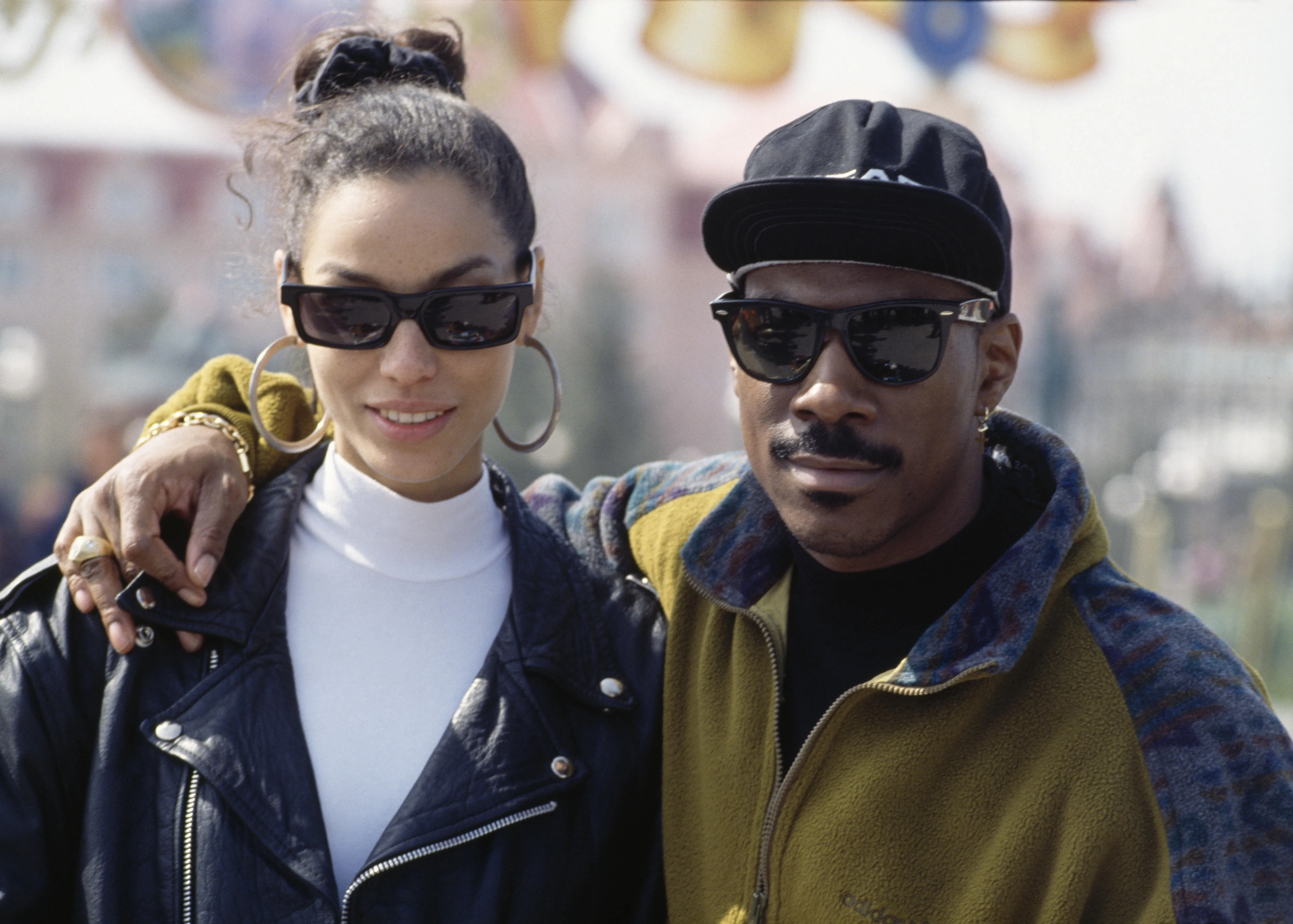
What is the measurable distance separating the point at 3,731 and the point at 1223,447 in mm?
23836

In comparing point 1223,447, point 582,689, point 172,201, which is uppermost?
point 172,201

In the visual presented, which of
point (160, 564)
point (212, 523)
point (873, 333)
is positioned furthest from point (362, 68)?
point (873, 333)

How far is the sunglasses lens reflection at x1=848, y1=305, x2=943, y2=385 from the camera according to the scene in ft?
6.68

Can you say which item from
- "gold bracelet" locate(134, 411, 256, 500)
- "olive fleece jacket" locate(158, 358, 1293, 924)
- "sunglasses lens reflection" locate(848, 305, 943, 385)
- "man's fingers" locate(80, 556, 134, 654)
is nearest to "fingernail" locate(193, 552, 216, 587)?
"man's fingers" locate(80, 556, 134, 654)

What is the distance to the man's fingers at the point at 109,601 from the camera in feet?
6.41

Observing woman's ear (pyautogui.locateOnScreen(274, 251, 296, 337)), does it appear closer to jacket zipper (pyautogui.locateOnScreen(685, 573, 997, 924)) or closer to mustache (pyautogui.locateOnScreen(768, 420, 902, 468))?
mustache (pyautogui.locateOnScreen(768, 420, 902, 468))

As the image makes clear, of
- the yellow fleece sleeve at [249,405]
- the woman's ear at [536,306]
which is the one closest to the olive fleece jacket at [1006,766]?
the woman's ear at [536,306]

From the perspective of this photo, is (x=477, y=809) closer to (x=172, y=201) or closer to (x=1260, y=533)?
(x=1260, y=533)

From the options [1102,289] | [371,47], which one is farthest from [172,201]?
[371,47]

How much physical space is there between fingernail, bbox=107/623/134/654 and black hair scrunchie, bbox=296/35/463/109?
3.47 feet

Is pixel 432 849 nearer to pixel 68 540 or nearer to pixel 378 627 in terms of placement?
pixel 378 627

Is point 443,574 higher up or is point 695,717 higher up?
point 443,574

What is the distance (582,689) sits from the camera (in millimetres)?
2199

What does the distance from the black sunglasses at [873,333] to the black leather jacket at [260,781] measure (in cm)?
66
